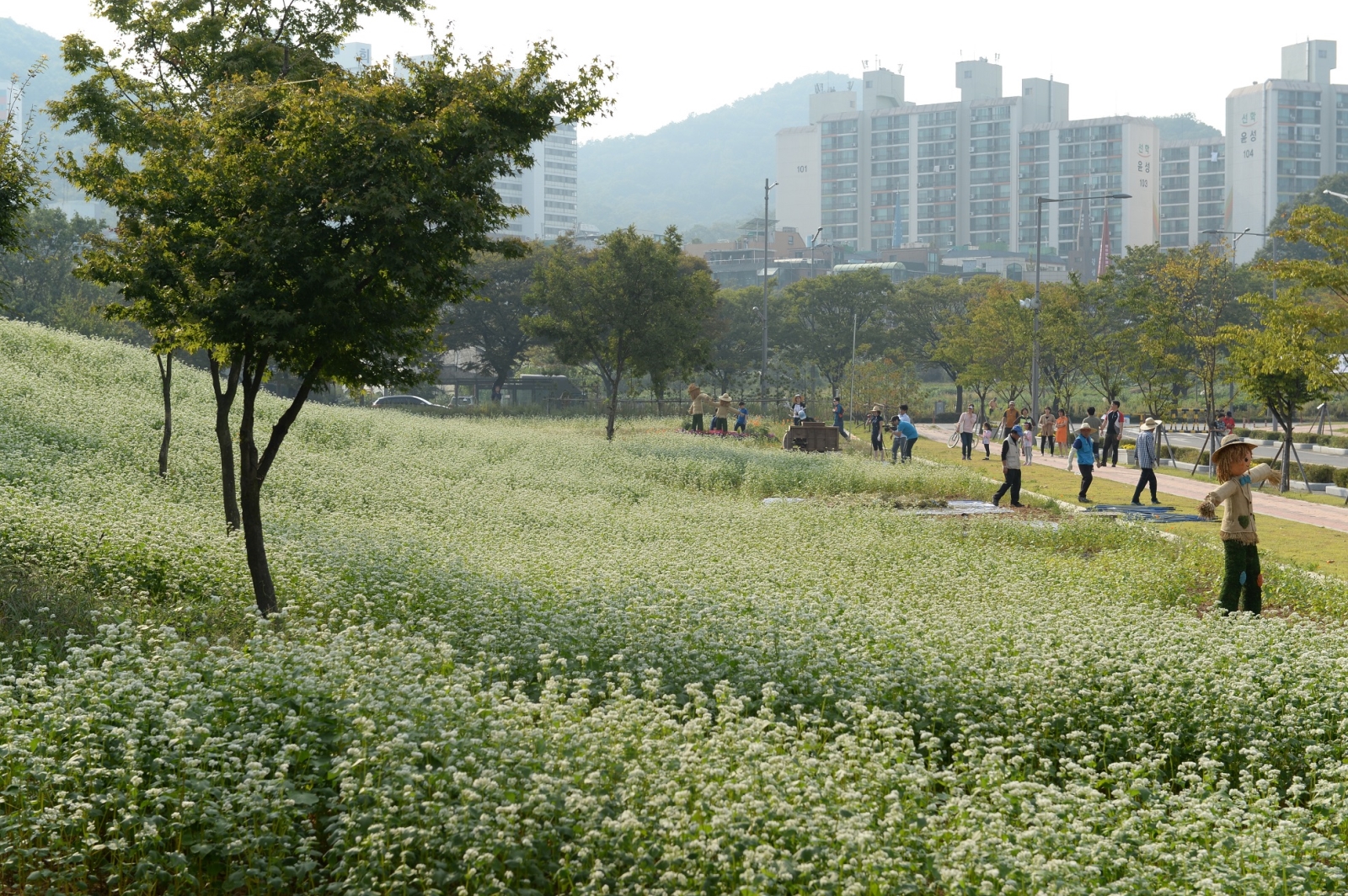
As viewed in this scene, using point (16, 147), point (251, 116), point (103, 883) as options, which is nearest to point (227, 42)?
point (16, 147)

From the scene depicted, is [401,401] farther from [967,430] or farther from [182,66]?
→ [182,66]

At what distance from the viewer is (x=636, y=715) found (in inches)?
217

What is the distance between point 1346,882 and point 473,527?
9.55m

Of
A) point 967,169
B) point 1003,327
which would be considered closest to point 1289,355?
point 1003,327

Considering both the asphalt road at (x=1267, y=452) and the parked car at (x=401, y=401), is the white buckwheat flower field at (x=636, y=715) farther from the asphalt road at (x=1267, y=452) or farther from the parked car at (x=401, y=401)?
the parked car at (x=401, y=401)

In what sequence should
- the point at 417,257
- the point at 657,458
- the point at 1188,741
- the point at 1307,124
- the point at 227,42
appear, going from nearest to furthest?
the point at 1188,741 → the point at 417,257 → the point at 227,42 → the point at 657,458 → the point at 1307,124

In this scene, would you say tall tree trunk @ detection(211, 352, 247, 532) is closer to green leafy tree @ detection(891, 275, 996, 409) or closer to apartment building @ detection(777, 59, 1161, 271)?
green leafy tree @ detection(891, 275, 996, 409)

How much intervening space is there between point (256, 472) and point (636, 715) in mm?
4882

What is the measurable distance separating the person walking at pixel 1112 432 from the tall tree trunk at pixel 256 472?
74.3 ft

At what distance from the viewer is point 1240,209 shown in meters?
149

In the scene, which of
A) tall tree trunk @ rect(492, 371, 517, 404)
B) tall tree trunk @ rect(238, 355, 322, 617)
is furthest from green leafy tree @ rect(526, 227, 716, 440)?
tall tree trunk @ rect(492, 371, 517, 404)

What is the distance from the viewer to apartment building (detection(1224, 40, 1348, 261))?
144 m

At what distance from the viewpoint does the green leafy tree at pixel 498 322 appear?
57.2 metres

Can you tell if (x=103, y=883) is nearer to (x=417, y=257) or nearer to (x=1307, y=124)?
(x=417, y=257)
